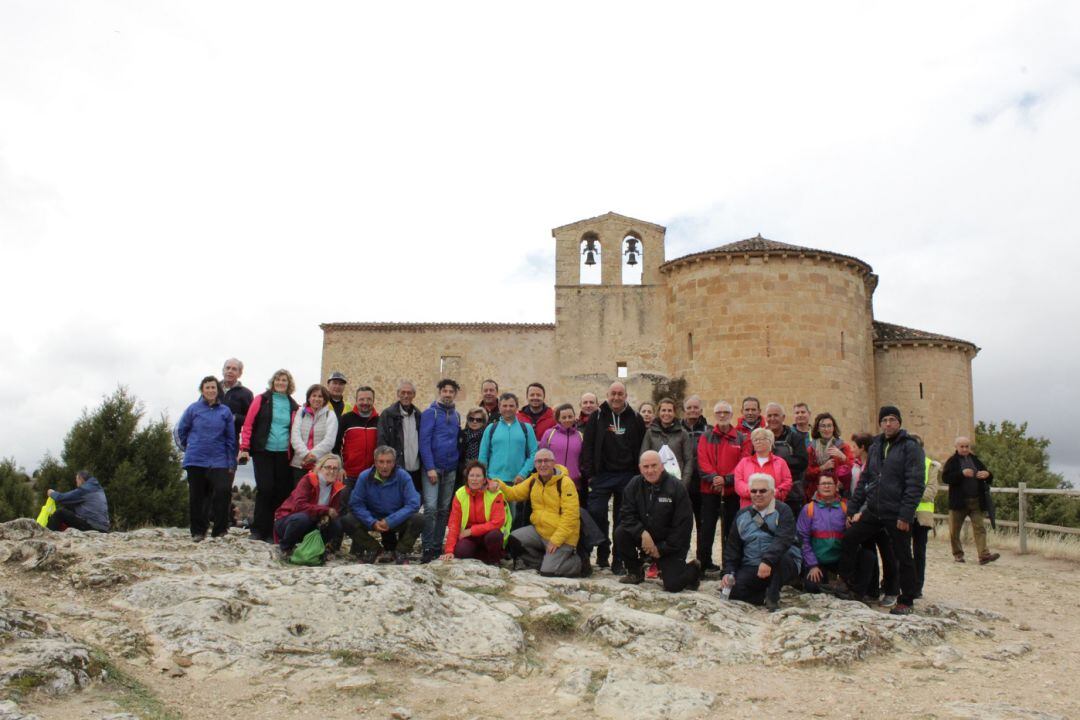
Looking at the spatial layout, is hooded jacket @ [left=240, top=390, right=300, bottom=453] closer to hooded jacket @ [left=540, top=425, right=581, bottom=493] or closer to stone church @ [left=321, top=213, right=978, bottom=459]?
hooded jacket @ [left=540, top=425, right=581, bottom=493]

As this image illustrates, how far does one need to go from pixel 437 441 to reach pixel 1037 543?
10104 millimetres

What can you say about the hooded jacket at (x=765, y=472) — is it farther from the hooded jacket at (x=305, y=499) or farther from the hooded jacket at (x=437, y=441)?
the hooded jacket at (x=305, y=499)

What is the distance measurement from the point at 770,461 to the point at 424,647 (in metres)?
3.58

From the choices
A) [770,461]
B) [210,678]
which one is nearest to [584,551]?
[770,461]

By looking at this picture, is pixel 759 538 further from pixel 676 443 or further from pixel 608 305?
pixel 608 305

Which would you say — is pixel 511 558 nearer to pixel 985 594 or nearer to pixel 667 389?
pixel 985 594

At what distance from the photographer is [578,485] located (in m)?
8.67

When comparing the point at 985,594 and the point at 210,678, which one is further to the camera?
the point at 985,594

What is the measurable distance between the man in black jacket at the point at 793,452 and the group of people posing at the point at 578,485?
0.5 inches

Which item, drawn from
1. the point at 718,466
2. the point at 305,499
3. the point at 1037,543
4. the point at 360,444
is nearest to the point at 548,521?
the point at 718,466

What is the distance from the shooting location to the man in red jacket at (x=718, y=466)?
806 centimetres

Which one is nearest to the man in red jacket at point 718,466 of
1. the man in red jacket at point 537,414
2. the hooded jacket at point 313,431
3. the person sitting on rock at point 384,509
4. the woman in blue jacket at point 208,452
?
the man in red jacket at point 537,414

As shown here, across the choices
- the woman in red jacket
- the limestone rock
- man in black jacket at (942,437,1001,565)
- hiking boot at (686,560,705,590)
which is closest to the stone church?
man in black jacket at (942,437,1001,565)

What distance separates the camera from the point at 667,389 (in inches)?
877
